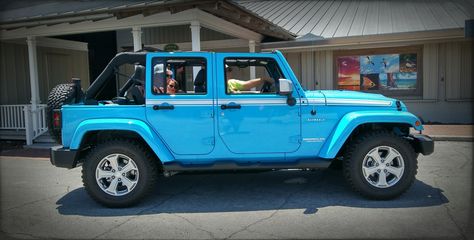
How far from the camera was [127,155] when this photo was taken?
4.94 metres

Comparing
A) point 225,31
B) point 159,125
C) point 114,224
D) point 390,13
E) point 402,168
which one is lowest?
point 114,224

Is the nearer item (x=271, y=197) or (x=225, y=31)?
(x=271, y=197)

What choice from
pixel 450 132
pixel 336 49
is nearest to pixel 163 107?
pixel 450 132

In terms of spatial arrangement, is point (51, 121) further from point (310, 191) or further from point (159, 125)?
point (310, 191)

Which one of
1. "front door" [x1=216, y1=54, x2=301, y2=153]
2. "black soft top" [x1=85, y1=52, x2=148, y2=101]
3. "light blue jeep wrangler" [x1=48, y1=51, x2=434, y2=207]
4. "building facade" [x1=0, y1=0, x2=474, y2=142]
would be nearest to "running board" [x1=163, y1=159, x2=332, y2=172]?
"light blue jeep wrangler" [x1=48, y1=51, x2=434, y2=207]

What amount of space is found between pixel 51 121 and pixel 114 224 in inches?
65.6

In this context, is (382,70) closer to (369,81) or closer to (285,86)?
(369,81)

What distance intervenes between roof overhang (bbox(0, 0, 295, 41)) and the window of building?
11.8 feet

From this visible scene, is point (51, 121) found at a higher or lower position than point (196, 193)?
higher

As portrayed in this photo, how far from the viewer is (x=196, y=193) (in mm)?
5656

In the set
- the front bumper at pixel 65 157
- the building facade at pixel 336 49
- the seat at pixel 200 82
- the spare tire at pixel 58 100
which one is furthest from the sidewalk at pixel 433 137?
the seat at pixel 200 82

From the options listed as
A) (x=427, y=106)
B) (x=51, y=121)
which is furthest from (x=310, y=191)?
(x=427, y=106)

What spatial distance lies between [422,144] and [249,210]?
7.84ft

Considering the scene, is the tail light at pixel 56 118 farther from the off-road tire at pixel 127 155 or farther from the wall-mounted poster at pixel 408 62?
the wall-mounted poster at pixel 408 62
